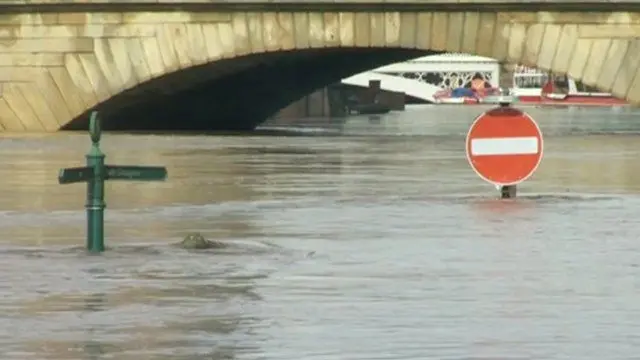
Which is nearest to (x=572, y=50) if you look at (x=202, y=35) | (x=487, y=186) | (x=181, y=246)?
(x=202, y=35)

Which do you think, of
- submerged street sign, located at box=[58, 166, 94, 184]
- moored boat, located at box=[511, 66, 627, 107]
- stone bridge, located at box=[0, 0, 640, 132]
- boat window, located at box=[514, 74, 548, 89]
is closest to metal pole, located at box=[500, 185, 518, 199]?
submerged street sign, located at box=[58, 166, 94, 184]

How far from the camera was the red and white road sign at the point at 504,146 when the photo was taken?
20453mm

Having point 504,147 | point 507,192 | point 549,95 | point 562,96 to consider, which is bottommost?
point 549,95

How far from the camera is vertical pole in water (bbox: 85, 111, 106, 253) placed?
46.5 feet

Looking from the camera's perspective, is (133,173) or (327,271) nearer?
(327,271)

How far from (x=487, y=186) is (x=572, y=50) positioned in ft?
73.2

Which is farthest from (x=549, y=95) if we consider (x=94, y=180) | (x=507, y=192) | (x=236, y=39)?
(x=94, y=180)

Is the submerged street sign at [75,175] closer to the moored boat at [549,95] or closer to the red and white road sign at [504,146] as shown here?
the red and white road sign at [504,146]

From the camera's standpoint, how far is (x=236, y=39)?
46.1 meters

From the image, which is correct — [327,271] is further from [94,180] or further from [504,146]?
[504,146]

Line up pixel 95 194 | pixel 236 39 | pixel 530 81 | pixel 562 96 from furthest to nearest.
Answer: pixel 530 81 < pixel 562 96 < pixel 236 39 < pixel 95 194

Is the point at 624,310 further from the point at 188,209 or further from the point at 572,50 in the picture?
the point at 572,50

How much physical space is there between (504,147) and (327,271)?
748cm

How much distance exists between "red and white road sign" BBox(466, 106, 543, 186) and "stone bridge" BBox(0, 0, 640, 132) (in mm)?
24161
